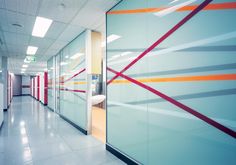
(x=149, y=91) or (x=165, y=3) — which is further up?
(x=165, y=3)

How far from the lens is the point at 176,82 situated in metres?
1.95

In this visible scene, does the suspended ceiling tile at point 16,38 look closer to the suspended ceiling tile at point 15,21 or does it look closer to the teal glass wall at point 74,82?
the suspended ceiling tile at point 15,21

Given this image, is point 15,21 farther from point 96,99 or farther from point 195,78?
point 96,99

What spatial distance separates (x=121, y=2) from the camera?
303 cm

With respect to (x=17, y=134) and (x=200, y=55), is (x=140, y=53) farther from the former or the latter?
(x=17, y=134)

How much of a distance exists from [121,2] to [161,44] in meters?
1.52

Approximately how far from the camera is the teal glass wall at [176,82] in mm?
1523

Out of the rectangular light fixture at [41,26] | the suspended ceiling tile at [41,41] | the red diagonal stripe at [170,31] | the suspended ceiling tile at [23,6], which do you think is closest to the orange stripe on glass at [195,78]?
the red diagonal stripe at [170,31]

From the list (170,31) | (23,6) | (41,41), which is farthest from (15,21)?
(170,31)

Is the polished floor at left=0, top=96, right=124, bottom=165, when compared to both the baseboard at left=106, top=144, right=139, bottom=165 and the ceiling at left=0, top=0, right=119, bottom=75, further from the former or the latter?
the ceiling at left=0, top=0, right=119, bottom=75

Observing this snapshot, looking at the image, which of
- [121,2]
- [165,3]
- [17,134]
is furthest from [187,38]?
[17,134]

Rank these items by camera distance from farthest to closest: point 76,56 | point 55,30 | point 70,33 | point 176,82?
point 76,56 < point 70,33 < point 55,30 < point 176,82

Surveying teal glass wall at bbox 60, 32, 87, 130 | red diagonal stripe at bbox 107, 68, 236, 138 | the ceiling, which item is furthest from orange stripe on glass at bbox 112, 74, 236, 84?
teal glass wall at bbox 60, 32, 87, 130

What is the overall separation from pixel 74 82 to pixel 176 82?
13.8ft
